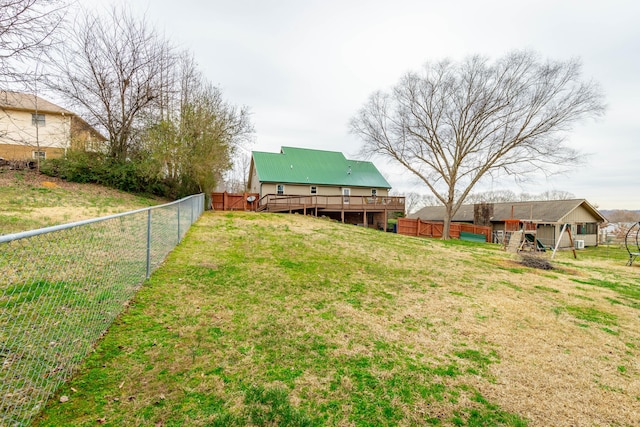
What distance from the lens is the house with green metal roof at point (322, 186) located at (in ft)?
73.4

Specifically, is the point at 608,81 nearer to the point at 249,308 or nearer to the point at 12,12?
the point at 249,308

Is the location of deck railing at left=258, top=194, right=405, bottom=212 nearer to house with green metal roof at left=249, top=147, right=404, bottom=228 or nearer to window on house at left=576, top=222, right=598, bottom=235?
house with green metal roof at left=249, top=147, right=404, bottom=228

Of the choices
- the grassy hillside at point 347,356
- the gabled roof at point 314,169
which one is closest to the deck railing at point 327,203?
the gabled roof at point 314,169

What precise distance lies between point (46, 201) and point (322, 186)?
1892 centimetres

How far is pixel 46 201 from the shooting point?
10.1 metres

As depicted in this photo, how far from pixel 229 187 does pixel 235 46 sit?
29.6m

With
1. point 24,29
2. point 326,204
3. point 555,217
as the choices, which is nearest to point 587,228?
point 555,217

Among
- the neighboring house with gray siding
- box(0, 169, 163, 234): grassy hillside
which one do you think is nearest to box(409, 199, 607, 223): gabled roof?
the neighboring house with gray siding

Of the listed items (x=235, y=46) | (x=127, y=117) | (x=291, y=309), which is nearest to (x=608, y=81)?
(x=235, y=46)

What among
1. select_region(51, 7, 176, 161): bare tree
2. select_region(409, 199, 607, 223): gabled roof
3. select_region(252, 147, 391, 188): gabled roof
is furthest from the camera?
select_region(252, 147, 391, 188): gabled roof

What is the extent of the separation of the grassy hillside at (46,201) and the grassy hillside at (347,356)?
14.8 ft

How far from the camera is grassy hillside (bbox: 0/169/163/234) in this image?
7.20m

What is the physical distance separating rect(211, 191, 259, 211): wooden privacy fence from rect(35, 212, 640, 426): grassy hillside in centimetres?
1497

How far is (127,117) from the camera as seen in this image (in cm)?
1598
